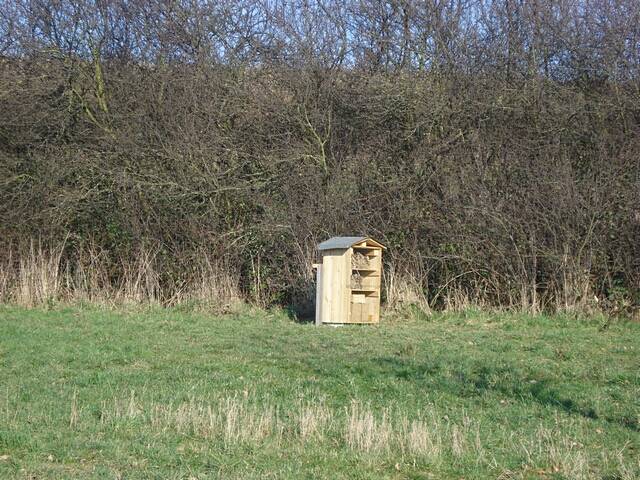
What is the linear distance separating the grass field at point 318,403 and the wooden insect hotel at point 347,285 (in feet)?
3.07

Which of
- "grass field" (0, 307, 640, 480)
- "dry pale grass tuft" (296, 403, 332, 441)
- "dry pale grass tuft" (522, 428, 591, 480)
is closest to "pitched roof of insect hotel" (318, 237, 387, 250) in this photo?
"grass field" (0, 307, 640, 480)

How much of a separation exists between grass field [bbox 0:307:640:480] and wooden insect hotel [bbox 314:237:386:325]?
0.94 metres

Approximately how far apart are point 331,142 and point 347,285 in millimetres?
4541

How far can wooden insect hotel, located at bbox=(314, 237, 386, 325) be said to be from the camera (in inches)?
541

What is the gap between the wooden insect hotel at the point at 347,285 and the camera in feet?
45.1

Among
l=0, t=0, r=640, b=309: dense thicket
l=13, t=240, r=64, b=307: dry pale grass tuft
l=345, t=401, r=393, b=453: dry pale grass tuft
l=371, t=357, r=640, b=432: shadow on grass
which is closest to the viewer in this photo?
l=345, t=401, r=393, b=453: dry pale grass tuft

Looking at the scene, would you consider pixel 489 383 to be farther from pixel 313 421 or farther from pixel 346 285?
pixel 346 285

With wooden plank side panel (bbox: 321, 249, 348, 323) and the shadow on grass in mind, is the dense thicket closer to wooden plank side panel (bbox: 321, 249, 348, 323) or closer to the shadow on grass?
wooden plank side panel (bbox: 321, 249, 348, 323)

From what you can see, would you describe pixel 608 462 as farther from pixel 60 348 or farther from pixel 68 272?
pixel 68 272

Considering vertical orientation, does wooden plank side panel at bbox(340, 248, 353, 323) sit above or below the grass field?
above

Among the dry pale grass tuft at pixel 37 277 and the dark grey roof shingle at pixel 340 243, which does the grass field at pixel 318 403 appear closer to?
the dark grey roof shingle at pixel 340 243

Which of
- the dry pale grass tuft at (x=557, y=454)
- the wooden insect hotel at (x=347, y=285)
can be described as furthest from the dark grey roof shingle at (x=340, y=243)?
the dry pale grass tuft at (x=557, y=454)

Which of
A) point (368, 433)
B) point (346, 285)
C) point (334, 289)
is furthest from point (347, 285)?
point (368, 433)

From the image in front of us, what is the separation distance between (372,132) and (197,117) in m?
3.55
